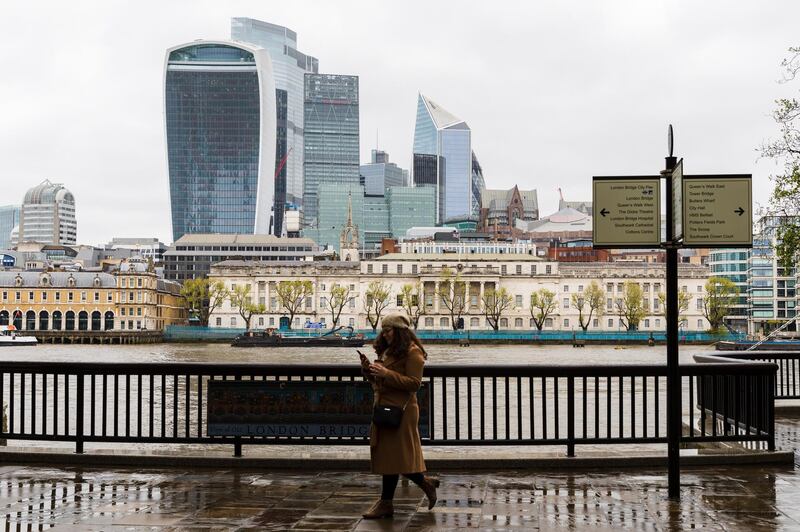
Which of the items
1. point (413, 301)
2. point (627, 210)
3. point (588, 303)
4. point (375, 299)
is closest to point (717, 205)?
point (627, 210)

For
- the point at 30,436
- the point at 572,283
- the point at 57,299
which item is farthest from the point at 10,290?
the point at 30,436

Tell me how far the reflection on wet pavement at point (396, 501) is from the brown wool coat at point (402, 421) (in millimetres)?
547

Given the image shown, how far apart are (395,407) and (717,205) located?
4115 mm

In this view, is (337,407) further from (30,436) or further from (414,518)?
(30,436)

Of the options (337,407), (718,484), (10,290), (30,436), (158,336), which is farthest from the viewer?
(10,290)

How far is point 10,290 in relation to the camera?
147m

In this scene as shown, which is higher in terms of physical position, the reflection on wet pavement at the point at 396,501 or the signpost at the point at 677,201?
the signpost at the point at 677,201

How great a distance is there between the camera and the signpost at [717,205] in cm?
1005

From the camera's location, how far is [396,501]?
989 centimetres

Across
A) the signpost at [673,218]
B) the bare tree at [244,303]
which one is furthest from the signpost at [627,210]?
the bare tree at [244,303]

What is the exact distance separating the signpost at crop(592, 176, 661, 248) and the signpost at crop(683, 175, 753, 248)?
0.34 m

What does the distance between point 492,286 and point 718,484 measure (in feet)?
477

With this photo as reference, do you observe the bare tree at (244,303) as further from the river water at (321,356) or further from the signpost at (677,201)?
the signpost at (677,201)

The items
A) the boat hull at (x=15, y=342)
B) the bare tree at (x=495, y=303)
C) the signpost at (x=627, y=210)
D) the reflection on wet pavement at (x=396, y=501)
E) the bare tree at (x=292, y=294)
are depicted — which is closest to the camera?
the reflection on wet pavement at (x=396, y=501)
